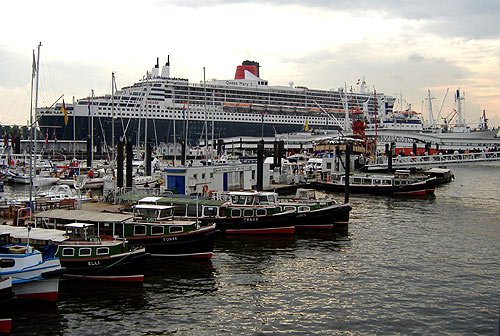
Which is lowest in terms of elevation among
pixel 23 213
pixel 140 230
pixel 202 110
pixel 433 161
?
pixel 140 230

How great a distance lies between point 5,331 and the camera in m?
17.5

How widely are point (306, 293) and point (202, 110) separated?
10164 cm

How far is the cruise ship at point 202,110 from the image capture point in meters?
114

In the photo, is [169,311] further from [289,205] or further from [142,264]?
[289,205]

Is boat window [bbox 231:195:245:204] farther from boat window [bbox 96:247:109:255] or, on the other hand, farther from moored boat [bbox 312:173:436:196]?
moored boat [bbox 312:173:436:196]

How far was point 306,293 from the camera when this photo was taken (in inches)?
898

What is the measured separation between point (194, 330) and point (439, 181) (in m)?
56.7

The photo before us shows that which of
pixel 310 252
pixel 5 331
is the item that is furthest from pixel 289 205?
pixel 5 331

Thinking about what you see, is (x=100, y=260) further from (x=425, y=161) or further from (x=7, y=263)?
(x=425, y=161)

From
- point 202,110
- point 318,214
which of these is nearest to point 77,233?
point 318,214

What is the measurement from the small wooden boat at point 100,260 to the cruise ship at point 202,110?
7790 centimetres

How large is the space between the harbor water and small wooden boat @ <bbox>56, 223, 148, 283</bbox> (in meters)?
0.46

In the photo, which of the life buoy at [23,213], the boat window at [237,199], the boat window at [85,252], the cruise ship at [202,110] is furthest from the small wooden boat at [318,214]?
the cruise ship at [202,110]

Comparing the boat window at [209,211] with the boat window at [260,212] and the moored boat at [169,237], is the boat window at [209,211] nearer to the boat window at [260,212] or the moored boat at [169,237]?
the boat window at [260,212]
